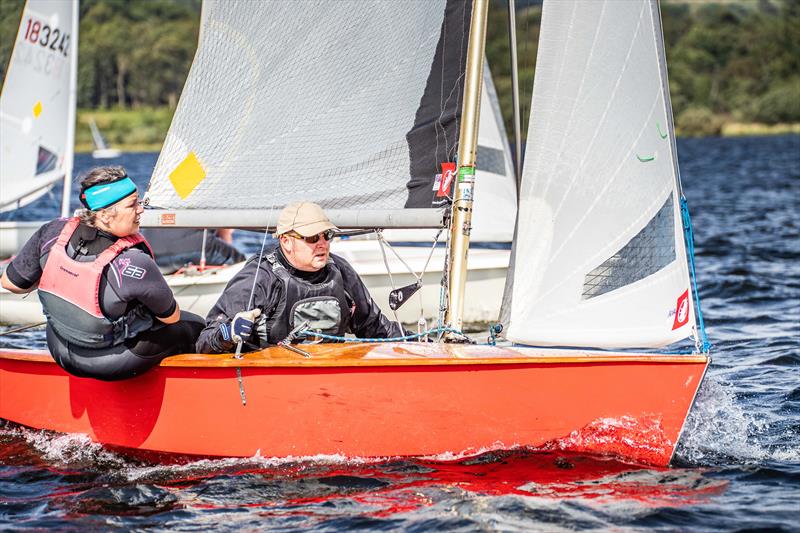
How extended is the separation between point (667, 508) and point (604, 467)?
0.49 metres

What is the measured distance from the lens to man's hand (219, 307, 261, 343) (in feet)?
A: 15.6

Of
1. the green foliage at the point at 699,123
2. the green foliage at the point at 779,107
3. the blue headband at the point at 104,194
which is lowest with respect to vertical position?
the blue headband at the point at 104,194

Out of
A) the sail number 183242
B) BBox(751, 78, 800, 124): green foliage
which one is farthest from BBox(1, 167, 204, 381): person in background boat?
BBox(751, 78, 800, 124): green foliage

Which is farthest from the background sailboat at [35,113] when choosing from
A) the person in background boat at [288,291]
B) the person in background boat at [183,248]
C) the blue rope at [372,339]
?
the blue rope at [372,339]

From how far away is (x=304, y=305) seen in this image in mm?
5055

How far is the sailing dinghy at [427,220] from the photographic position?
185 inches

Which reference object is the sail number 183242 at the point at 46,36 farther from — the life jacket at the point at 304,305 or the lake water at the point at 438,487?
the life jacket at the point at 304,305

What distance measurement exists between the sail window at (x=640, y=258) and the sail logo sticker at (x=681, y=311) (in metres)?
0.17

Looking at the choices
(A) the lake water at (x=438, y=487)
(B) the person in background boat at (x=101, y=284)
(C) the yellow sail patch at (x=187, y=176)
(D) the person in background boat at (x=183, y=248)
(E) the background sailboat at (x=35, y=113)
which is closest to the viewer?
(A) the lake water at (x=438, y=487)

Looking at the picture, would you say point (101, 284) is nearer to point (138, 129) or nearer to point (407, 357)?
point (407, 357)

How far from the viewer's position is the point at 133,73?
247 feet

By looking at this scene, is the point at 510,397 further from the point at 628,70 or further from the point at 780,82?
the point at 780,82

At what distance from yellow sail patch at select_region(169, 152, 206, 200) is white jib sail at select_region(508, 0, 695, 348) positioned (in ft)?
5.74

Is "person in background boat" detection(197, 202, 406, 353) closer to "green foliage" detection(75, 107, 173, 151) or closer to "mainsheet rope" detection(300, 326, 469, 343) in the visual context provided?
"mainsheet rope" detection(300, 326, 469, 343)
